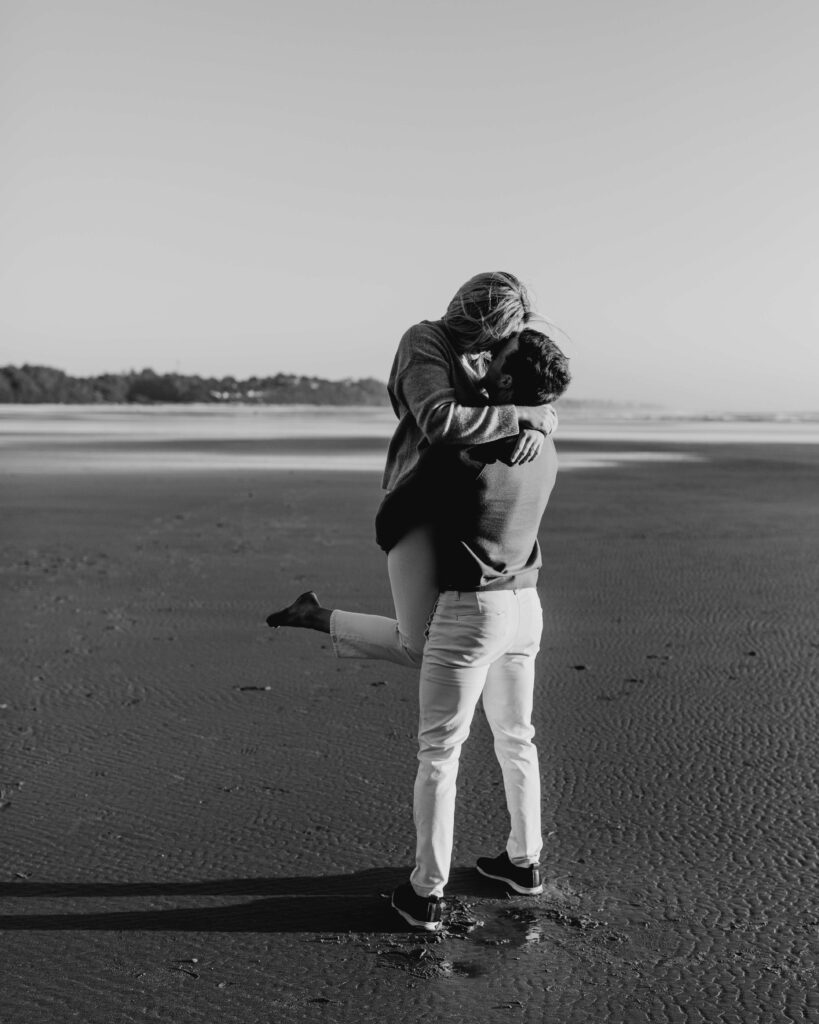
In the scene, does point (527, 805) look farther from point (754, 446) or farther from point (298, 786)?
point (754, 446)

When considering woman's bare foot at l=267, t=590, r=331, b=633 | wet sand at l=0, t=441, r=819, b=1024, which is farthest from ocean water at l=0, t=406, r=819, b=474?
woman's bare foot at l=267, t=590, r=331, b=633

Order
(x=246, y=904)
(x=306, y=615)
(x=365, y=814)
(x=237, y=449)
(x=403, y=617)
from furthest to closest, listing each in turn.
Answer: (x=237, y=449)
(x=365, y=814)
(x=306, y=615)
(x=246, y=904)
(x=403, y=617)

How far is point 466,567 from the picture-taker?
3.47m

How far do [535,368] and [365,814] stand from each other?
2077 mm

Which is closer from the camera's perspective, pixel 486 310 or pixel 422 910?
pixel 486 310

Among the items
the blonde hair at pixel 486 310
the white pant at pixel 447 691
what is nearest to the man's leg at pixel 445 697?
the white pant at pixel 447 691

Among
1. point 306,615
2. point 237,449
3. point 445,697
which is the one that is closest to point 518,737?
point 445,697

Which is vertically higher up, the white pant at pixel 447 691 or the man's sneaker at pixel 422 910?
the white pant at pixel 447 691

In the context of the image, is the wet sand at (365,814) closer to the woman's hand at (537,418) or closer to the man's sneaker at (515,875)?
the man's sneaker at (515,875)

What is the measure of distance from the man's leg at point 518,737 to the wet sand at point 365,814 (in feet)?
0.65

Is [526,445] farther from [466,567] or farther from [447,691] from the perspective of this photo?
[447,691]

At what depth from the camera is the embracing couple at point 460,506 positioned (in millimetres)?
3369

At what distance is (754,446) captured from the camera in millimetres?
35812

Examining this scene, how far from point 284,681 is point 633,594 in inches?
149
